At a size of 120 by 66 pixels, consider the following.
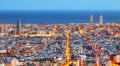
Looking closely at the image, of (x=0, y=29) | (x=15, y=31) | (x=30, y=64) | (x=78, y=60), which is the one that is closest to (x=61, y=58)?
(x=78, y=60)

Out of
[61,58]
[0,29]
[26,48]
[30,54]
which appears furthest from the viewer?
[0,29]

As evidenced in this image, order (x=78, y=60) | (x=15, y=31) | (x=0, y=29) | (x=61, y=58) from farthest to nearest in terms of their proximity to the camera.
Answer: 1. (x=0, y=29)
2. (x=15, y=31)
3. (x=61, y=58)
4. (x=78, y=60)

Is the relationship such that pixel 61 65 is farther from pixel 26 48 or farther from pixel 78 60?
pixel 26 48

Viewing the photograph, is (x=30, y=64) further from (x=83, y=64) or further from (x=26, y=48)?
(x=26, y=48)

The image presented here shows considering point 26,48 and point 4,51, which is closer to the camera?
point 4,51

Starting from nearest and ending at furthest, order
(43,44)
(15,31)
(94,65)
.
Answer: (94,65) < (43,44) < (15,31)

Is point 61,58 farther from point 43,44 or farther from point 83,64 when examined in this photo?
point 43,44

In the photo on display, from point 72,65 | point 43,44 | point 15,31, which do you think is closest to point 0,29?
point 15,31

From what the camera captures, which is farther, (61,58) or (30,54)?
(30,54)

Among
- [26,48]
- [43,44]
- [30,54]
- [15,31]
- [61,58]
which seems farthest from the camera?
[15,31]
